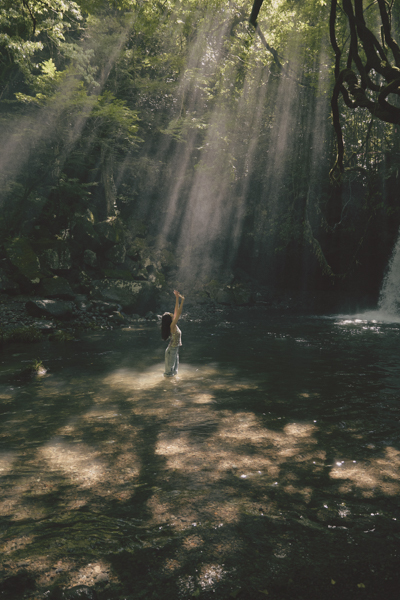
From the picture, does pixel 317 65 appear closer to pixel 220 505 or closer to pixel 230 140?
pixel 230 140

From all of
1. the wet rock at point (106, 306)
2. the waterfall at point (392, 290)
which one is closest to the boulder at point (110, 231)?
the wet rock at point (106, 306)

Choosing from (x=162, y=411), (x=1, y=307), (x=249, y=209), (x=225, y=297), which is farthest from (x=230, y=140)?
(x=162, y=411)

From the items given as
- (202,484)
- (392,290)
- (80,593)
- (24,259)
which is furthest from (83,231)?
(80,593)

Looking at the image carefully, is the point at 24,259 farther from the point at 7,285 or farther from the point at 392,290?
the point at 392,290

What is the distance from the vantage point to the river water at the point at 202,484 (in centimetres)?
253

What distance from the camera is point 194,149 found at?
30719 millimetres

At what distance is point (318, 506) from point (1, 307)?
56.0 ft

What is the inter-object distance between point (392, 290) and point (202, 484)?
22.6 metres

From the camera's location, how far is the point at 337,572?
100 inches

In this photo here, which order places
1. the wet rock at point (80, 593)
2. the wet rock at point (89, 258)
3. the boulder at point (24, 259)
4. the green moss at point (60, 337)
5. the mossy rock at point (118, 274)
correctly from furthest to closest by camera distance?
the wet rock at point (89, 258)
the mossy rock at point (118, 274)
the boulder at point (24, 259)
the green moss at point (60, 337)
the wet rock at point (80, 593)

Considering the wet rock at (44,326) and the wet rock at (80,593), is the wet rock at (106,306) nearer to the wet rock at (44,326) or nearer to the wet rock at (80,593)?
the wet rock at (44,326)

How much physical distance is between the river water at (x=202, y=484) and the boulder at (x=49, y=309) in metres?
8.22

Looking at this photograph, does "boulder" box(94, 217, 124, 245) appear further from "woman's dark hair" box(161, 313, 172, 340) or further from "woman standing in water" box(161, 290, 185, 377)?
"woman's dark hair" box(161, 313, 172, 340)

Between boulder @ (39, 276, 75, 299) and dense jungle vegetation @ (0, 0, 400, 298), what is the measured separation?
659 mm
